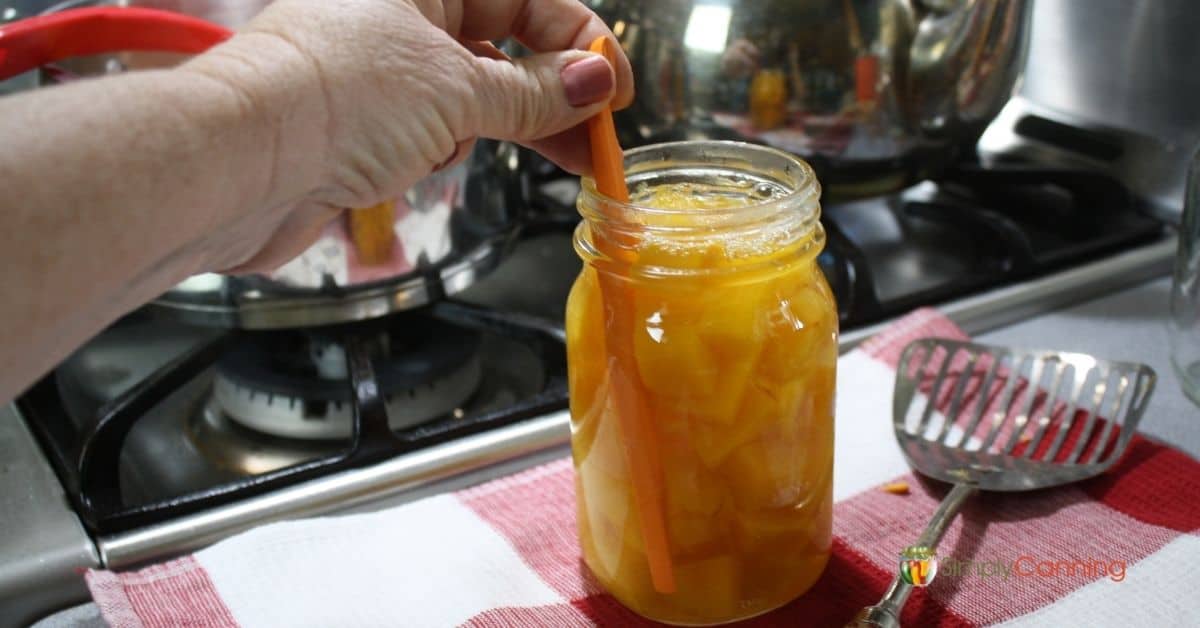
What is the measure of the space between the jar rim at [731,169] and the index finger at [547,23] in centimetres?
4

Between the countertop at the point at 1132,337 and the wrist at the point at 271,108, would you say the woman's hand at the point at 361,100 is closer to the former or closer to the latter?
the wrist at the point at 271,108

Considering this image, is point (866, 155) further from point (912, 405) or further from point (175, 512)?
point (175, 512)

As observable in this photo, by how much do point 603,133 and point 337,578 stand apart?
0.81ft

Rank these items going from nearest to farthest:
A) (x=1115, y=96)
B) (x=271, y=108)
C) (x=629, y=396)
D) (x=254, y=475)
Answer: (x=271, y=108) < (x=629, y=396) < (x=254, y=475) < (x=1115, y=96)

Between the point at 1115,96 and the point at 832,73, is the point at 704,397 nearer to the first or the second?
the point at 832,73

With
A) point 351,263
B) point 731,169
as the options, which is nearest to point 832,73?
point 731,169

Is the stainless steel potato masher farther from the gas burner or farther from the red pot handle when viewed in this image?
the red pot handle

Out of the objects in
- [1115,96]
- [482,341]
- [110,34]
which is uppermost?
[110,34]

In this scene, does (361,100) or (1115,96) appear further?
(1115,96)

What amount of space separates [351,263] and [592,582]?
0.25 m

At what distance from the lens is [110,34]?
0.56 meters

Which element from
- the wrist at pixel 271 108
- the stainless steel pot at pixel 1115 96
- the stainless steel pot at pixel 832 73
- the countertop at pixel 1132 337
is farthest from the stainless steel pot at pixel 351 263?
the stainless steel pot at pixel 1115 96

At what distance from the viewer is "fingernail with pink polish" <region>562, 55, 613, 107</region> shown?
1.47ft

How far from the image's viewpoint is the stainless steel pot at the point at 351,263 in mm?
605
